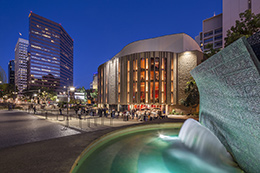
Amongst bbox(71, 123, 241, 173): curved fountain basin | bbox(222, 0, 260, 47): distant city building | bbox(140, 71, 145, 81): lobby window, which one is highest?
bbox(222, 0, 260, 47): distant city building

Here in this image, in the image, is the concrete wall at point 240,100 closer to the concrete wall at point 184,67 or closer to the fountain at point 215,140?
the fountain at point 215,140

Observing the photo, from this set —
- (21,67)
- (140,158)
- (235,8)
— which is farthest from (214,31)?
(21,67)

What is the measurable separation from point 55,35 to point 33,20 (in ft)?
72.5

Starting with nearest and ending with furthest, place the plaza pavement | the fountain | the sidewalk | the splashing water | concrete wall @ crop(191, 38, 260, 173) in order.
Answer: concrete wall @ crop(191, 38, 260, 173), the fountain, the plaza pavement, the splashing water, the sidewalk

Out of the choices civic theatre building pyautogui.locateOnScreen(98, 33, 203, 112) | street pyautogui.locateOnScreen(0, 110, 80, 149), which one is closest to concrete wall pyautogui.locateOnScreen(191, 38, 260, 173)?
street pyautogui.locateOnScreen(0, 110, 80, 149)

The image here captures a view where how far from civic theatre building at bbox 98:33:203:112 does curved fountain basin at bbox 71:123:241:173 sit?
19.4 m

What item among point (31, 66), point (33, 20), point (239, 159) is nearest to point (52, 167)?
point (239, 159)

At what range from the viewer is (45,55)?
122 metres

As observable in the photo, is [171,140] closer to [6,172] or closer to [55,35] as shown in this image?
[6,172]

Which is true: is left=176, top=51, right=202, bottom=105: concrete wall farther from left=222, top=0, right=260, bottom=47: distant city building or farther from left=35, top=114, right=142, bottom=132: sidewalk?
left=222, top=0, right=260, bottom=47: distant city building

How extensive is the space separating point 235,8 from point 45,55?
147804 mm

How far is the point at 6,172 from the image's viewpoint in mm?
3699

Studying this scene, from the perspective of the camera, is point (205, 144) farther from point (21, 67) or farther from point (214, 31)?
point (21, 67)

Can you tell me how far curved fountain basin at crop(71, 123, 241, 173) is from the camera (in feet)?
16.9
